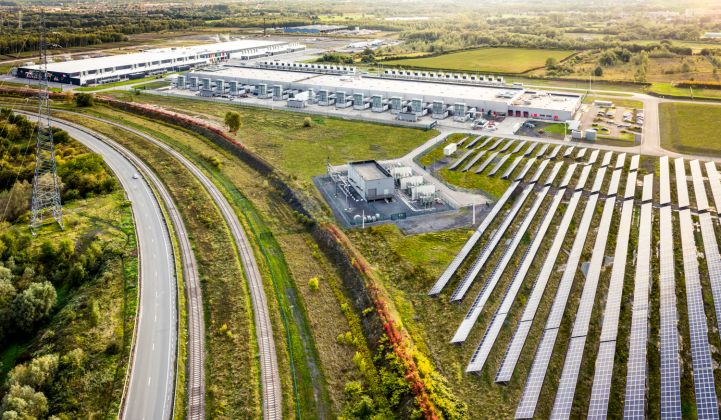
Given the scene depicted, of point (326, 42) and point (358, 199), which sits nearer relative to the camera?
point (358, 199)

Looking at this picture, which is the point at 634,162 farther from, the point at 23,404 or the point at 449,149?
the point at 23,404

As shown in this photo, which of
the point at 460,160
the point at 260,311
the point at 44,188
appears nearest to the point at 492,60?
the point at 460,160

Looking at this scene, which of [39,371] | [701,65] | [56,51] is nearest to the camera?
[39,371]

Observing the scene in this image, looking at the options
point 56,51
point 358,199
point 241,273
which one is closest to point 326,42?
point 56,51

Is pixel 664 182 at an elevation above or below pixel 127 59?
below

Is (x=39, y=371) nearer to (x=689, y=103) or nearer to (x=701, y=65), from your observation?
(x=689, y=103)

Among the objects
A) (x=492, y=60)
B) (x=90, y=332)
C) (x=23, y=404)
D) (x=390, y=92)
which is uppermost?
(x=492, y=60)

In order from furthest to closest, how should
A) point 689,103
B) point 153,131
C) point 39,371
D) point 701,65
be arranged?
point 701,65 → point 689,103 → point 153,131 → point 39,371
